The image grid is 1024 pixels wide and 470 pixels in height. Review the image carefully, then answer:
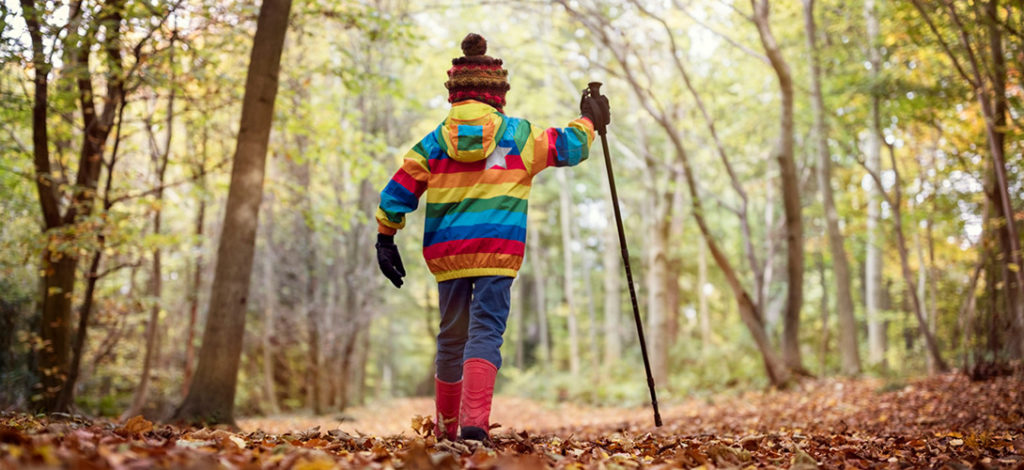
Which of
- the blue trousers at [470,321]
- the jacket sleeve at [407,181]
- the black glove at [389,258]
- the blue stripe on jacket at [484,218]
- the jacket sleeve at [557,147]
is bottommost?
the blue trousers at [470,321]

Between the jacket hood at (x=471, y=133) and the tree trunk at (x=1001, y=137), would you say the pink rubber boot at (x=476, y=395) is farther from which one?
the tree trunk at (x=1001, y=137)

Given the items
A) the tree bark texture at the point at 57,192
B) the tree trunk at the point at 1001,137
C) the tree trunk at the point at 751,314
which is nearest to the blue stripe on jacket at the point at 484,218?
the tree bark texture at the point at 57,192

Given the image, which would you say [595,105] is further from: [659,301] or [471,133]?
[659,301]

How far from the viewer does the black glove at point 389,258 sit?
3906mm

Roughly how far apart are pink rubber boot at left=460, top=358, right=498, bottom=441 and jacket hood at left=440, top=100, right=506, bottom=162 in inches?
41.0

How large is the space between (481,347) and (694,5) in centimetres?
1023

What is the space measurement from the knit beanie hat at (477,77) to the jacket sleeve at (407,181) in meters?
0.30

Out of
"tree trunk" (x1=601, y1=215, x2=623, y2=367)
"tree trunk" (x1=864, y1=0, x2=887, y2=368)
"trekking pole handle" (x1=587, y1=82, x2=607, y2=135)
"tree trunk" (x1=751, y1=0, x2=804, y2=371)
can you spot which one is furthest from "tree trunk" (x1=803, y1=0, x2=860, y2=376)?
"trekking pole handle" (x1=587, y1=82, x2=607, y2=135)

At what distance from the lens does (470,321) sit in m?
3.71

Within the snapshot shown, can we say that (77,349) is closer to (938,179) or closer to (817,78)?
(817,78)

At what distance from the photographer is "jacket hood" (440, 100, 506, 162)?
367 cm

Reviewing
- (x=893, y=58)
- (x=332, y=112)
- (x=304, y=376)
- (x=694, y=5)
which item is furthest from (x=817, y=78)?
(x=304, y=376)

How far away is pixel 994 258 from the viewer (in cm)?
838

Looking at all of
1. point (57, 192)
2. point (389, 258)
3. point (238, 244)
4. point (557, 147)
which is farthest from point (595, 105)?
point (57, 192)
